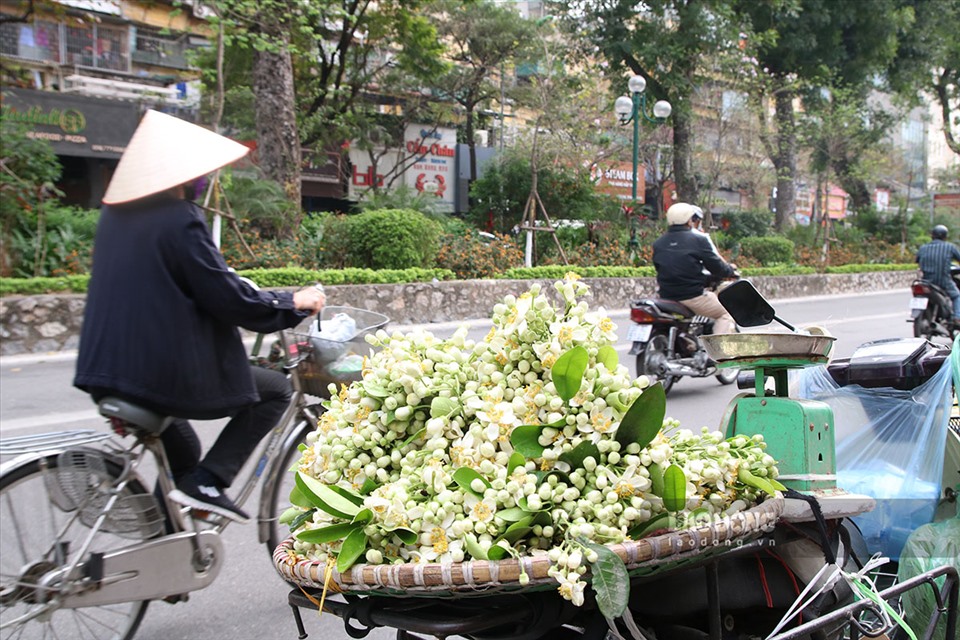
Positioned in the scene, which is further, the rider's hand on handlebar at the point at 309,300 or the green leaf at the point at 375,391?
the rider's hand on handlebar at the point at 309,300

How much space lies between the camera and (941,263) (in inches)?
443

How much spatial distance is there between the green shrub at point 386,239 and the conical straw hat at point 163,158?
1087 centimetres

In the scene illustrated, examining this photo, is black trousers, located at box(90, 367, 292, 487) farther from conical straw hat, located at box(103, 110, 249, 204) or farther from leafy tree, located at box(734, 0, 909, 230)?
leafy tree, located at box(734, 0, 909, 230)

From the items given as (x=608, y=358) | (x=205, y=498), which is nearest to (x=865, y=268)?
(x=205, y=498)

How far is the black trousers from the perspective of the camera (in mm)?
3217

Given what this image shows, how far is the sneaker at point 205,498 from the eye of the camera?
10.5 feet

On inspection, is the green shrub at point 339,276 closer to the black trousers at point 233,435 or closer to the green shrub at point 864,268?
the black trousers at point 233,435

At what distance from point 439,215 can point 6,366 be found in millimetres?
9356

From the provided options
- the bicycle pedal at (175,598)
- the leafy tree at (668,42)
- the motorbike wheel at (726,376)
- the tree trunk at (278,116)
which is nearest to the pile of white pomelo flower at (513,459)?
the bicycle pedal at (175,598)

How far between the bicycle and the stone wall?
8.03m

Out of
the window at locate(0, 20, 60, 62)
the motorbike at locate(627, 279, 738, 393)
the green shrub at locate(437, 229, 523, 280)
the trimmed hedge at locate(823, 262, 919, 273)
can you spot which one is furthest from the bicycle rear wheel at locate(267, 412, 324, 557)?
the window at locate(0, 20, 60, 62)

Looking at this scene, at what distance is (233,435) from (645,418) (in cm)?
214

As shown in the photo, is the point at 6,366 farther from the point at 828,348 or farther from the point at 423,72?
the point at 423,72

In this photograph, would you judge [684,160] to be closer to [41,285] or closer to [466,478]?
[41,285]
